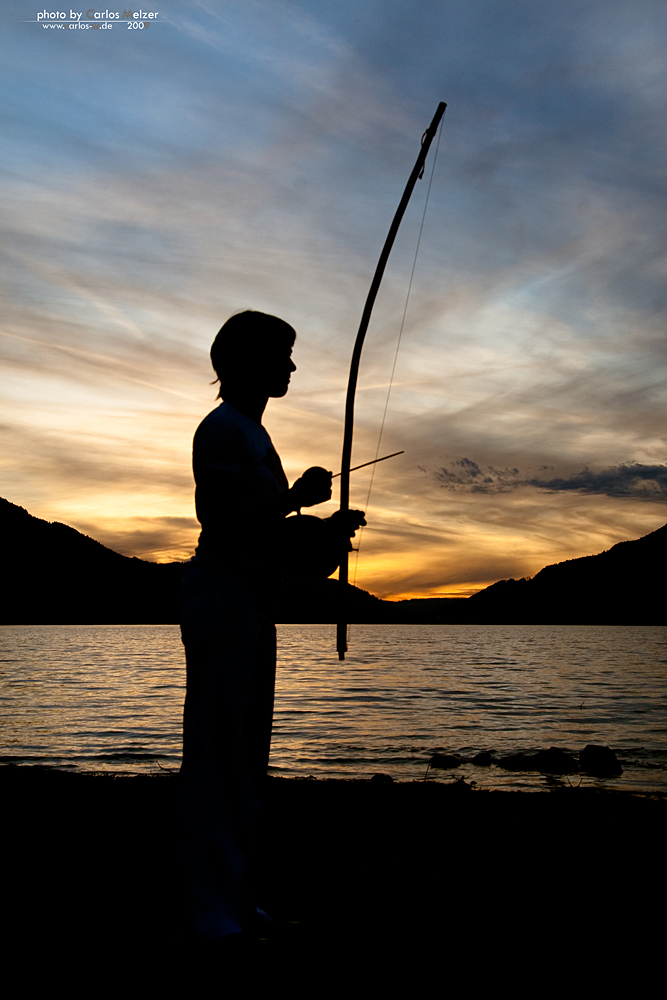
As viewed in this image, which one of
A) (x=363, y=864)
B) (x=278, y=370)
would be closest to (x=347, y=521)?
(x=278, y=370)

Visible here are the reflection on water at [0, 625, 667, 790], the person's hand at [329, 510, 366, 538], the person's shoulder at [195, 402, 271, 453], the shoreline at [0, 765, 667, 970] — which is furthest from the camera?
the reflection on water at [0, 625, 667, 790]

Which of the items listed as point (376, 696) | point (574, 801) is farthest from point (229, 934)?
point (376, 696)

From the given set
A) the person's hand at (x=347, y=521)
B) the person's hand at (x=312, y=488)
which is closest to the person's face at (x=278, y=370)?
the person's hand at (x=312, y=488)

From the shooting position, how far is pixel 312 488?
2869 millimetres

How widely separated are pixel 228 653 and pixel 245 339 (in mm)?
1337

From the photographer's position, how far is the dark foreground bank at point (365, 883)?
3.11m

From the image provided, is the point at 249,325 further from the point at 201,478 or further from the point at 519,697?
the point at 519,697

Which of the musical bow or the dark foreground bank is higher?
the musical bow

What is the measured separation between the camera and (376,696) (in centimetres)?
3209

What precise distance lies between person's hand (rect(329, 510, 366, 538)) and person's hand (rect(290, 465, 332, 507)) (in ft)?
0.58

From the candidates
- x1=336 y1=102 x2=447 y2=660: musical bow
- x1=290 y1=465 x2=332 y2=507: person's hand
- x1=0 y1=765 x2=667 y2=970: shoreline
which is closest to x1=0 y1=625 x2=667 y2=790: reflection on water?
x1=0 y1=765 x2=667 y2=970: shoreline

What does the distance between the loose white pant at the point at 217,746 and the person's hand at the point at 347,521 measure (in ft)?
1.64

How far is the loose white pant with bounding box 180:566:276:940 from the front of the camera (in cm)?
268

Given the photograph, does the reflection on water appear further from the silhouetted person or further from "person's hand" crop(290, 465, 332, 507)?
"person's hand" crop(290, 465, 332, 507)
